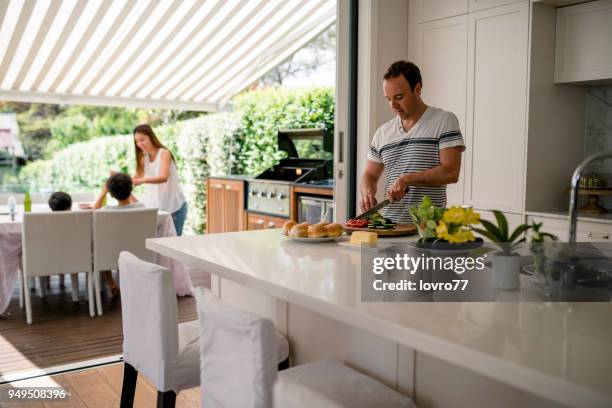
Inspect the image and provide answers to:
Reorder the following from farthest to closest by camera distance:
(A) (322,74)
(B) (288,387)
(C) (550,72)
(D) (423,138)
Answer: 1. (A) (322,74)
2. (C) (550,72)
3. (D) (423,138)
4. (B) (288,387)

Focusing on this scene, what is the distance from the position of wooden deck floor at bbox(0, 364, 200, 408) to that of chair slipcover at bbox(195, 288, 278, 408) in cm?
140

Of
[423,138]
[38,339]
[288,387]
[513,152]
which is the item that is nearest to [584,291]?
[288,387]

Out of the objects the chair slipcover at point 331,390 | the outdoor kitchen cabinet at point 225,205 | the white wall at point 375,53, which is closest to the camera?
the chair slipcover at point 331,390

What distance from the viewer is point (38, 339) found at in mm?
3891

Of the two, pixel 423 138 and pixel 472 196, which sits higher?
pixel 423 138

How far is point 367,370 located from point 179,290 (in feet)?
11.0

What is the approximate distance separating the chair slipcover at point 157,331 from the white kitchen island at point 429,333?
0.61 ft

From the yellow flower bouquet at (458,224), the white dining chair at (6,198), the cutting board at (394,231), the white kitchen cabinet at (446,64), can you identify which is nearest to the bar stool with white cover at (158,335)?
the cutting board at (394,231)

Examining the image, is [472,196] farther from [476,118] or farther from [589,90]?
[589,90]

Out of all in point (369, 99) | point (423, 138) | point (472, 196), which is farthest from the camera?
point (369, 99)

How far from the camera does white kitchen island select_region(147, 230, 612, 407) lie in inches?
41.1

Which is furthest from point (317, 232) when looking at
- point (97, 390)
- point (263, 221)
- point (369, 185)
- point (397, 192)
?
point (263, 221)

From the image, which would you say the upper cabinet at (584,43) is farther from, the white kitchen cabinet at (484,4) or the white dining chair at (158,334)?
the white dining chair at (158,334)

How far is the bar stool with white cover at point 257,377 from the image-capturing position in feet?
4.62
